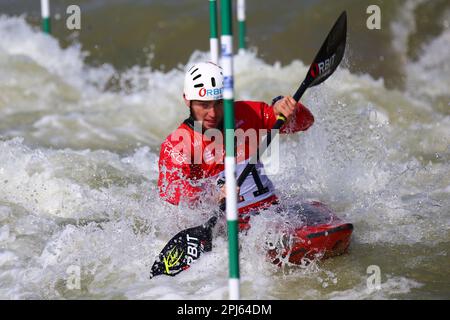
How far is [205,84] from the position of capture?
4.68 metres

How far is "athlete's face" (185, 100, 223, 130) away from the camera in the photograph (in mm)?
4754

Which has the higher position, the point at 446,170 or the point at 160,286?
the point at 446,170

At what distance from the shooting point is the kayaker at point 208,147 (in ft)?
15.6

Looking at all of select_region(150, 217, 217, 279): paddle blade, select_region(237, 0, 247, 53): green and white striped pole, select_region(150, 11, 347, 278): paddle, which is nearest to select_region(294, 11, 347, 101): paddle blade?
select_region(150, 11, 347, 278): paddle

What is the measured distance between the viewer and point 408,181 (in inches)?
264

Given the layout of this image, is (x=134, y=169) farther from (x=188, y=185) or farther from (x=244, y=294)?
(x=244, y=294)

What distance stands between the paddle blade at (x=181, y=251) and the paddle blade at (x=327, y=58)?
1039 millimetres

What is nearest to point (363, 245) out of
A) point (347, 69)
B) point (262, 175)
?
point (262, 175)

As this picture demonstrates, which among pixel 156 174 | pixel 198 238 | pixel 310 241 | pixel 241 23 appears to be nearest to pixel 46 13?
pixel 241 23

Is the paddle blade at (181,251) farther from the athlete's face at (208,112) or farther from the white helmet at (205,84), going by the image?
the white helmet at (205,84)

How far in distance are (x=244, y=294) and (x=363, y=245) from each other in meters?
1.16

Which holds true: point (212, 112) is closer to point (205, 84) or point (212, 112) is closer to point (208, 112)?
point (208, 112)

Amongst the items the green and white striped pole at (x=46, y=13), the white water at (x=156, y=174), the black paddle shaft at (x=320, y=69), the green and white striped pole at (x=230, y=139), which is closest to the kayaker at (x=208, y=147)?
the black paddle shaft at (x=320, y=69)

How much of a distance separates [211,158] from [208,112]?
1.05 feet
